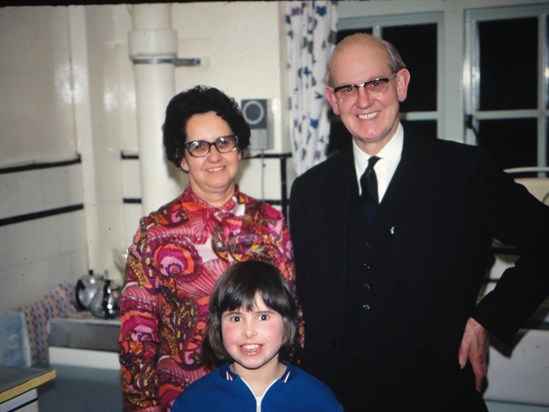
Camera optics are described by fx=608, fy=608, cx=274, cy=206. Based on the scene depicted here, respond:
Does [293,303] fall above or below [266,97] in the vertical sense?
below

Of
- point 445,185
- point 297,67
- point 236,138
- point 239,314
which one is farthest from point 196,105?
point 297,67

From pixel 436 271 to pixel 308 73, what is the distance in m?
1.83

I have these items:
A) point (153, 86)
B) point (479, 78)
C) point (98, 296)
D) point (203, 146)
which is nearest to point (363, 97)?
point (203, 146)

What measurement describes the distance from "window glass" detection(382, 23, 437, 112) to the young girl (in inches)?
87.8

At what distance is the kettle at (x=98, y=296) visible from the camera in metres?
2.92

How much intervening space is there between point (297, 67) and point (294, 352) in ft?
6.23

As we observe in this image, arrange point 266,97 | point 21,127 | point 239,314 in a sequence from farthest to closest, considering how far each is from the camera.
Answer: point 266,97 < point 21,127 < point 239,314

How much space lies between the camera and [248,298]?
1.41 m

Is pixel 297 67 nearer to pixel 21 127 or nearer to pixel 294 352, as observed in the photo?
pixel 21 127

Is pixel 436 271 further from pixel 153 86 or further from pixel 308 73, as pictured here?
pixel 153 86

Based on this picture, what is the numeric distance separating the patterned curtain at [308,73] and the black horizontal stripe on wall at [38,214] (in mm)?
1229

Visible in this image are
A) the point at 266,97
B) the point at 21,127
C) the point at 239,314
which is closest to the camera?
the point at 239,314

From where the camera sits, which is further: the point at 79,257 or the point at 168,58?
the point at 79,257

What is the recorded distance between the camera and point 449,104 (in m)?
3.31
